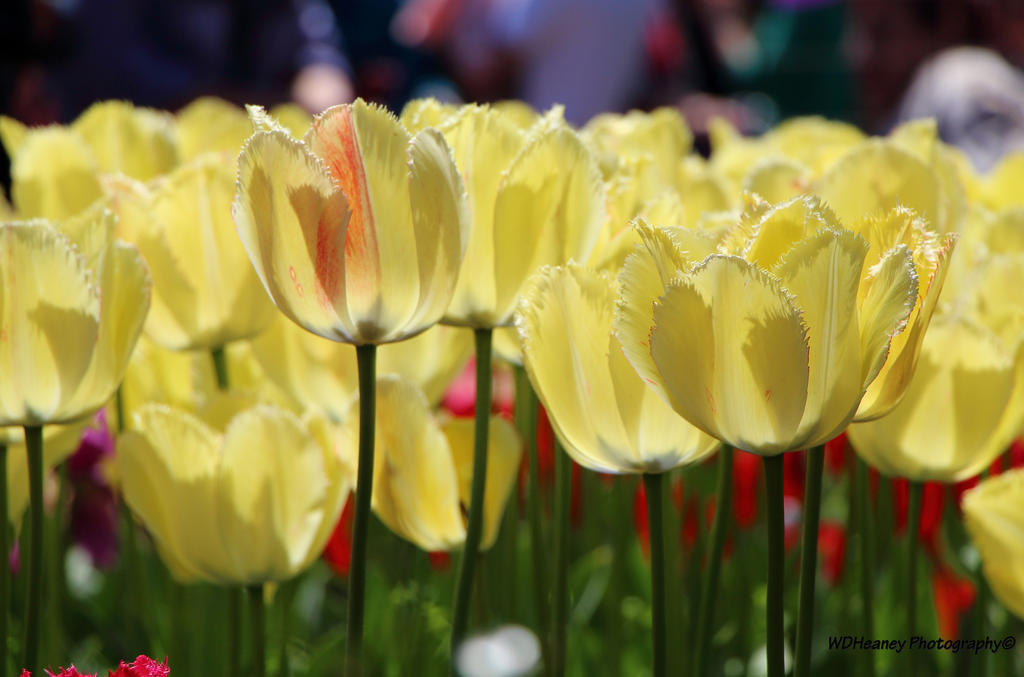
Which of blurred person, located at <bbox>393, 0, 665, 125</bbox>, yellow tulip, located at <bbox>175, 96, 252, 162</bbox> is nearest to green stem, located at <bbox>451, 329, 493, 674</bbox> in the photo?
yellow tulip, located at <bbox>175, 96, 252, 162</bbox>

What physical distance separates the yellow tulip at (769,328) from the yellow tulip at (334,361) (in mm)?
259

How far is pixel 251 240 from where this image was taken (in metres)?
0.44

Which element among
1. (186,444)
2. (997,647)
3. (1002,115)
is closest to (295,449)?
(186,444)

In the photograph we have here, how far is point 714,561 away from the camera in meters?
0.55

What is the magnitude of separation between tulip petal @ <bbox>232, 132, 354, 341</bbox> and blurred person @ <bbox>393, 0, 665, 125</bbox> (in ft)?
6.04

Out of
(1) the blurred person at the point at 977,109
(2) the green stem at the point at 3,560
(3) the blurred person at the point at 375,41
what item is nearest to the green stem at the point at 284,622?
(2) the green stem at the point at 3,560

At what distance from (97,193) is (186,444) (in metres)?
0.27

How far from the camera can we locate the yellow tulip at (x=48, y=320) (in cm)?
48

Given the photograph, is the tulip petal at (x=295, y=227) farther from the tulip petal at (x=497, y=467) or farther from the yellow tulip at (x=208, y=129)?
the yellow tulip at (x=208, y=129)

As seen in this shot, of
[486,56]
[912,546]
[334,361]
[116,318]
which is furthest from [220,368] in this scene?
[486,56]

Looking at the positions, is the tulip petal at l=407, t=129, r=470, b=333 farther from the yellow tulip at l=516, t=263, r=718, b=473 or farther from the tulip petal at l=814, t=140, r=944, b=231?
the tulip petal at l=814, t=140, r=944, b=231

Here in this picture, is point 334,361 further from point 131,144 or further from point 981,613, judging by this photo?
point 981,613

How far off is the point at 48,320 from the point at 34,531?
8 centimetres

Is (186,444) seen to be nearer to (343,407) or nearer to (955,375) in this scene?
(343,407)
